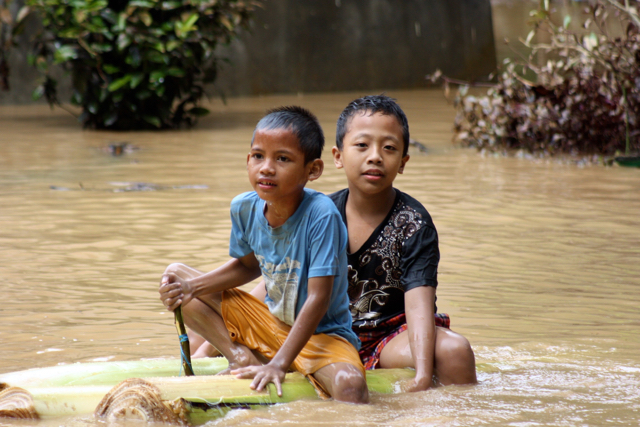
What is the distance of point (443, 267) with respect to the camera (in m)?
4.23

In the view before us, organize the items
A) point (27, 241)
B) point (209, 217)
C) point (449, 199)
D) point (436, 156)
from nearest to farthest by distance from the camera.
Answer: point (27, 241), point (209, 217), point (449, 199), point (436, 156)

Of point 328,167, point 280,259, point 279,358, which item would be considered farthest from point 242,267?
point 328,167

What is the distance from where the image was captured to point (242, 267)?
272 cm

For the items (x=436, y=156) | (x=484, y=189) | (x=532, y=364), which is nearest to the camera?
(x=532, y=364)

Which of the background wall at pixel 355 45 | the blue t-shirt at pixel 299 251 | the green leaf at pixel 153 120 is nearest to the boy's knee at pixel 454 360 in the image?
the blue t-shirt at pixel 299 251

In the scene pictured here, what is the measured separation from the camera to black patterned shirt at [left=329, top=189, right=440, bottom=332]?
2730 mm

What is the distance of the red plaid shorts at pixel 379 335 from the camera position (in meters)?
2.83

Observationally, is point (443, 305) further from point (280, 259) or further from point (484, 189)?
point (484, 189)

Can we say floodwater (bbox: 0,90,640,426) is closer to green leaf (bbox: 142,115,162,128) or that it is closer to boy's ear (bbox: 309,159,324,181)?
boy's ear (bbox: 309,159,324,181)

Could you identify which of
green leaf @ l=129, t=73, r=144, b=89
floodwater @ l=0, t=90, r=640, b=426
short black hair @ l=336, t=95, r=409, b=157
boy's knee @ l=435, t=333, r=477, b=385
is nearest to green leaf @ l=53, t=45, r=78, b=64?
green leaf @ l=129, t=73, r=144, b=89

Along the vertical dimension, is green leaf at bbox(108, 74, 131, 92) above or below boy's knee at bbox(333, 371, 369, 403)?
above

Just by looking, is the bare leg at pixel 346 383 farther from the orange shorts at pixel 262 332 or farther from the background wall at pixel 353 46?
the background wall at pixel 353 46

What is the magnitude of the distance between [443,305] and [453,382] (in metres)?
1.01

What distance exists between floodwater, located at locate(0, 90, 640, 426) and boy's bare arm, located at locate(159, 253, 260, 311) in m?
0.44
